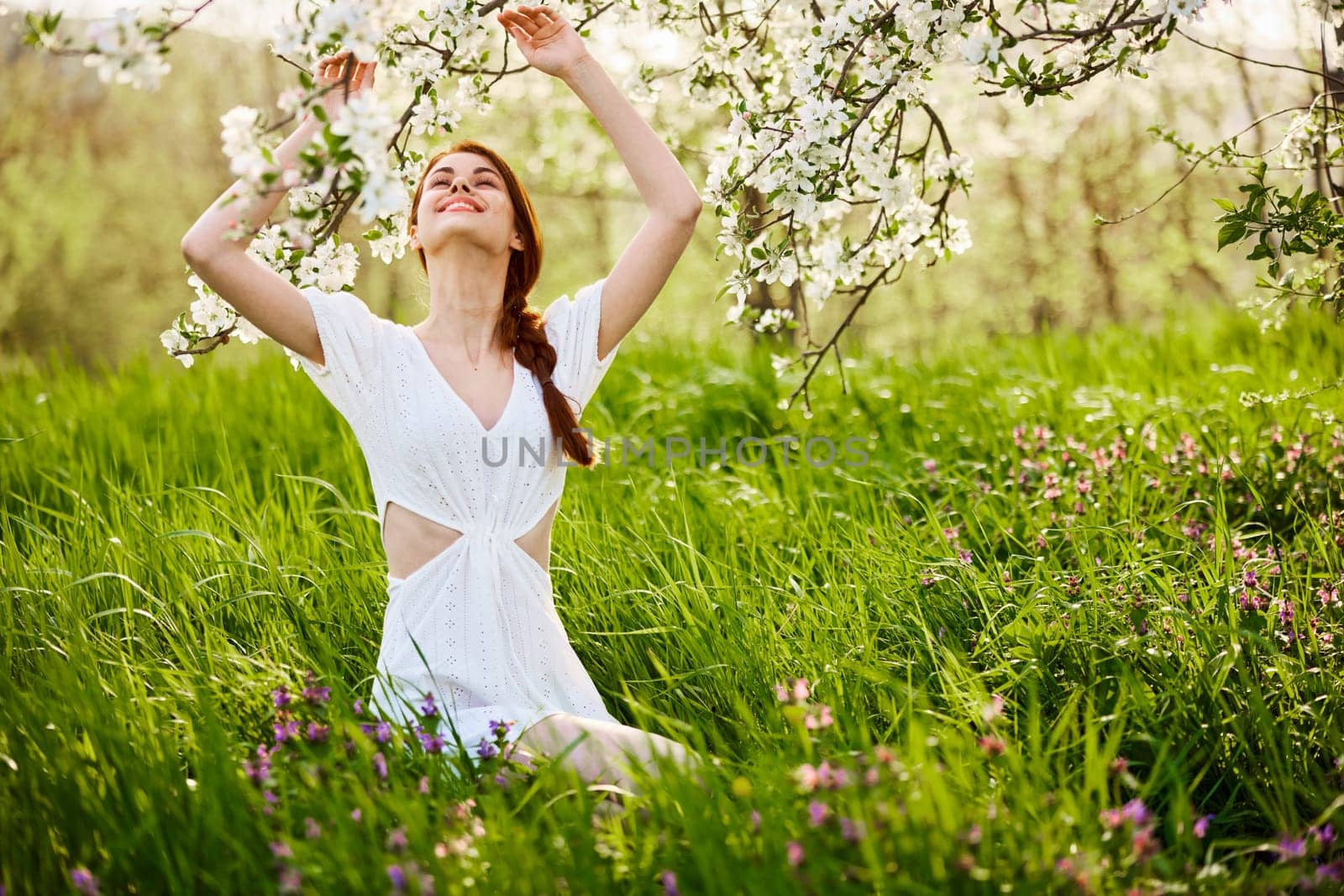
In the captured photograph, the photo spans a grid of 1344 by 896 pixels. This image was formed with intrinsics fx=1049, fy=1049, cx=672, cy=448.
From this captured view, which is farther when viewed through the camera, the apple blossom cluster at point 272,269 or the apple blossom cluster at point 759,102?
the apple blossom cluster at point 272,269

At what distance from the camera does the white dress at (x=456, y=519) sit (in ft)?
8.41

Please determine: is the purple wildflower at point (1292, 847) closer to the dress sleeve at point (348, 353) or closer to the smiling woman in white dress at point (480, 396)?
the smiling woman in white dress at point (480, 396)

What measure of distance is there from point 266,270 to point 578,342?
0.82 metres

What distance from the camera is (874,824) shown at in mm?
1736

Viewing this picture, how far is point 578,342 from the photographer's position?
291cm

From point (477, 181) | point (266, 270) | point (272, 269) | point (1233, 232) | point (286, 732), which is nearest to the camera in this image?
point (286, 732)

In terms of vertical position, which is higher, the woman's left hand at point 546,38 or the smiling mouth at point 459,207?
the woman's left hand at point 546,38

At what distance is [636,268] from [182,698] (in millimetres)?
1615

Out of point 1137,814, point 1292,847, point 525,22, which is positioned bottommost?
point 1292,847

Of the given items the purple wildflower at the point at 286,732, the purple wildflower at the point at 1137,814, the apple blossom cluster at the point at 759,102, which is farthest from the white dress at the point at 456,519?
the purple wildflower at the point at 1137,814

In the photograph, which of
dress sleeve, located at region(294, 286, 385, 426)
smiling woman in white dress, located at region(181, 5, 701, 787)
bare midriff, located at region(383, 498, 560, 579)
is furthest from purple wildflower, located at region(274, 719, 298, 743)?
dress sleeve, located at region(294, 286, 385, 426)

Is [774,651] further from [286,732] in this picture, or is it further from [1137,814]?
[286,732]

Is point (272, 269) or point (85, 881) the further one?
point (272, 269)

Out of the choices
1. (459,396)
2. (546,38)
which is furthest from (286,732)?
(546,38)
